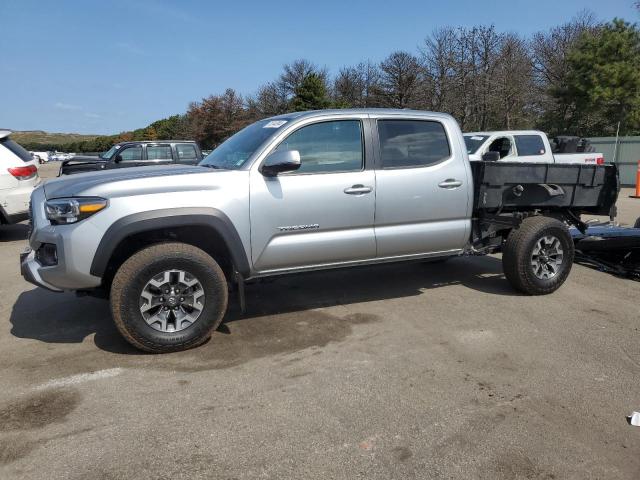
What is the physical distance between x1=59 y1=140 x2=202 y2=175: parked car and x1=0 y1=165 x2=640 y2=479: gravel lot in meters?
8.79

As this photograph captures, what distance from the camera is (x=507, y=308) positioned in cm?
499

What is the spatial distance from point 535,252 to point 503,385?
2.35 metres

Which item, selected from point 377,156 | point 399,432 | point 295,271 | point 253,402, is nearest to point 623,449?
point 399,432

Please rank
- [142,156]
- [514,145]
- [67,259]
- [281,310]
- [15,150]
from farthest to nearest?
[142,156] → [514,145] → [15,150] → [281,310] → [67,259]

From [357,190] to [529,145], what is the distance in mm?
9234

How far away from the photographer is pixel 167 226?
12.4ft

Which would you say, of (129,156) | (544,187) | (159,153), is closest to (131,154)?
(129,156)

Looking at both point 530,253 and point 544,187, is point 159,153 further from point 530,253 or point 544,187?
point 530,253

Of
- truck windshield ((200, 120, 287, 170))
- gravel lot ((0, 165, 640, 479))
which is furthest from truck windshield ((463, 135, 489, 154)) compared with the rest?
truck windshield ((200, 120, 287, 170))

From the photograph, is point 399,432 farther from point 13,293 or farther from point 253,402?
point 13,293

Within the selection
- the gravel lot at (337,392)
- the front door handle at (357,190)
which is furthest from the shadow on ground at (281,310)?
the front door handle at (357,190)

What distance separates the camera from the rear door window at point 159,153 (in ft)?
45.3

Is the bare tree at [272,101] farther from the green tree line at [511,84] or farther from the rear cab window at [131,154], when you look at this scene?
the rear cab window at [131,154]

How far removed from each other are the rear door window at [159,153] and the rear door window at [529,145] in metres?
9.19
